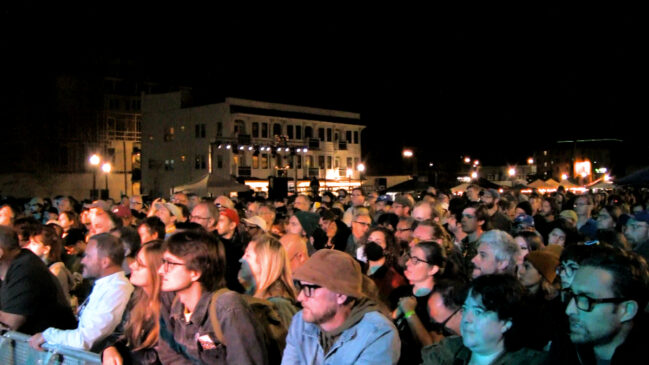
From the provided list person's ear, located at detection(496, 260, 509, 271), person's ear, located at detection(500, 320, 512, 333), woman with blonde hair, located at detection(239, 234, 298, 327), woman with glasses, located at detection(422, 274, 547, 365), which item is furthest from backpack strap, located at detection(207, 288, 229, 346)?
person's ear, located at detection(496, 260, 509, 271)

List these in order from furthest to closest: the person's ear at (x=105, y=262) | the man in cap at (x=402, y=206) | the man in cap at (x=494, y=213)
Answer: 1. the man in cap at (x=402, y=206)
2. the man in cap at (x=494, y=213)
3. the person's ear at (x=105, y=262)

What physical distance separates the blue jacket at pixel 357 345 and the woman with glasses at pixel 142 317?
1.17 metres

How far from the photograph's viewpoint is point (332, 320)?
3283mm

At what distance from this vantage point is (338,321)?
329 centimetres

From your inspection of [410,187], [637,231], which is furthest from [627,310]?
[410,187]

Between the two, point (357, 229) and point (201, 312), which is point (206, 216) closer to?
point (357, 229)

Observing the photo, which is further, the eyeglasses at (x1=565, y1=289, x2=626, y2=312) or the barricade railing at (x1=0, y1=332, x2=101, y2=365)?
the barricade railing at (x1=0, y1=332, x2=101, y2=365)

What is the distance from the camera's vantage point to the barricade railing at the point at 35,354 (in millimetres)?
4227

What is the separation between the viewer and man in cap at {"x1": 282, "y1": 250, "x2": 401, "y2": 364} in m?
3.17

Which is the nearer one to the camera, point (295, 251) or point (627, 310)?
point (627, 310)

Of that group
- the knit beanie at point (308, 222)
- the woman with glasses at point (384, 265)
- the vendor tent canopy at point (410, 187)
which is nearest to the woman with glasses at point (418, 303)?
the woman with glasses at point (384, 265)

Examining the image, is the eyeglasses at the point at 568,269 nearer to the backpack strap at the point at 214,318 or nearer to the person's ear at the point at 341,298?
the person's ear at the point at 341,298

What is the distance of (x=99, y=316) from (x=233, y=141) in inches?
1893

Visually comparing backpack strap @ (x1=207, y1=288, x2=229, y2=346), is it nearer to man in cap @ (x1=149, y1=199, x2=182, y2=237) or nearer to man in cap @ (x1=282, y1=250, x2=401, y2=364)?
man in cap @ (x1=282, y1=250, x2=401, y2=364)
